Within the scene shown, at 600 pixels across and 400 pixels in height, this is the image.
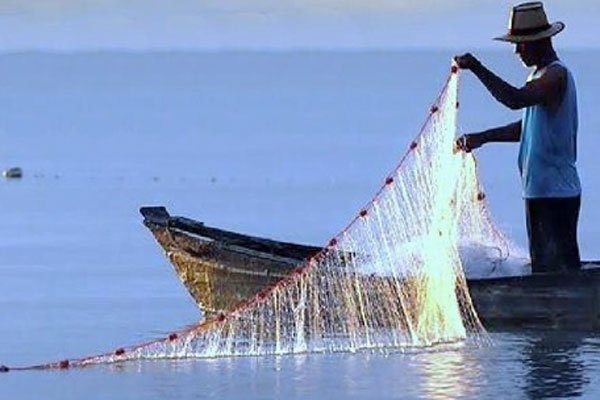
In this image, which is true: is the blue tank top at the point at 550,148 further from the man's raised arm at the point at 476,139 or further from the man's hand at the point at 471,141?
the man's hand at the point at 471,141

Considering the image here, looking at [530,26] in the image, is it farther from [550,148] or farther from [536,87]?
[550,148]

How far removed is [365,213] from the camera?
36.7 feet

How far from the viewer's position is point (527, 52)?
11.6 m

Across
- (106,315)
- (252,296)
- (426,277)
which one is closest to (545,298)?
(426,277)

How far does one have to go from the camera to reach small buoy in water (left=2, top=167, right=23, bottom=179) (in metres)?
31.4

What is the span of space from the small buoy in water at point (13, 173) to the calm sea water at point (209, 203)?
43 cm

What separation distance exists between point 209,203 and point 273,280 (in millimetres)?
11608

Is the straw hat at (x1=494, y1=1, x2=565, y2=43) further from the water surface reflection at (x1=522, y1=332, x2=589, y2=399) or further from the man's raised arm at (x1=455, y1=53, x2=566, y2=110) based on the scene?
the water surface reflection at (x1=522, y1=332, x2=589, y2=399)

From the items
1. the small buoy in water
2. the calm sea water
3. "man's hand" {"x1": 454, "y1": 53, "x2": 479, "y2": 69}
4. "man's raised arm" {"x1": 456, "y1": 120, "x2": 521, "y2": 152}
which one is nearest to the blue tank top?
"man's raised arm" {"x1": 456, "y1": 120, "x2": 521, "y2": 152}

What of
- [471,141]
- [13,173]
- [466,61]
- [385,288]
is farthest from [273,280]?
[13,173]

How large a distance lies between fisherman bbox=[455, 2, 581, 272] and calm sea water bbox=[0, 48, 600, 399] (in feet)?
1.71

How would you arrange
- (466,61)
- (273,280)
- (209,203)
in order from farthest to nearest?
1. (209,203)
2. (273,280)
3. (466,61)

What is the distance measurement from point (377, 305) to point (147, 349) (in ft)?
4.01

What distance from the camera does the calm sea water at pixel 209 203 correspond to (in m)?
10.5
